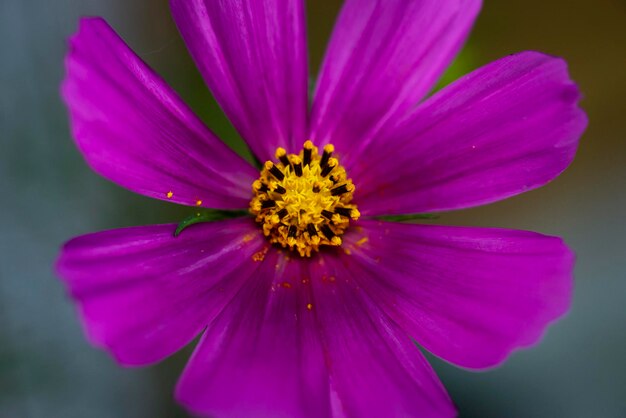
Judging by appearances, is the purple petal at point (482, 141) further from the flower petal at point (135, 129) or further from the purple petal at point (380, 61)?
the flower petal at point (135, 129)

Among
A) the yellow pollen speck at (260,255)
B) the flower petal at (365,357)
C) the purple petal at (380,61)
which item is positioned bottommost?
the flower petal at (365,357)

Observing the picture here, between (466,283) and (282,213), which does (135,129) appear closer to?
(282,213)

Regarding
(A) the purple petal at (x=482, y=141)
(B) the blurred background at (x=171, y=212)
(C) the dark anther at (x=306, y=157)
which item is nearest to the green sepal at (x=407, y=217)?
(A) the purple petal at (x=482, y=141)

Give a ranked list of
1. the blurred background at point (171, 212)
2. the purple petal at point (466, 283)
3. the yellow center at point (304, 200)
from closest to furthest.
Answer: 1. the purple petal at point (466, 283)
2. the yellow center at point (304, 200)
3. the blurred background at point (171, 212)

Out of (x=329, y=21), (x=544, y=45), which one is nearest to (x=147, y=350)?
(x=329, y=21)

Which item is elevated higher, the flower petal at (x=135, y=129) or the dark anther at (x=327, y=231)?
the flower petal at (x=135, y=129)

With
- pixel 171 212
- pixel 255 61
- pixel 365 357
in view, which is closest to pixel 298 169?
pixel 255 61
